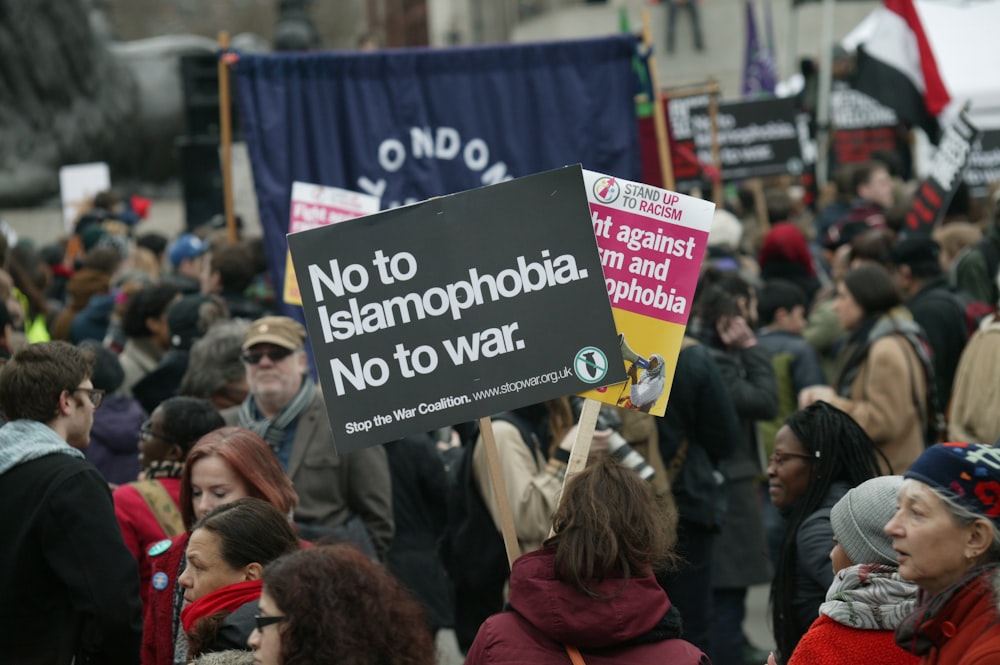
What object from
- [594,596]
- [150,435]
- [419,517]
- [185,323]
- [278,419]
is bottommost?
[419,517]

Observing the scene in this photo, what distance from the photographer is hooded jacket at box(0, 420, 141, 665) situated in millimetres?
4207

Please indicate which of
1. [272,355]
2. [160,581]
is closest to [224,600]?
[160,581]

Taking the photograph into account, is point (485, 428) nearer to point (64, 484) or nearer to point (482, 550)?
point (64, 484)

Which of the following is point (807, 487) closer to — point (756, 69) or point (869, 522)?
point (869, 522)

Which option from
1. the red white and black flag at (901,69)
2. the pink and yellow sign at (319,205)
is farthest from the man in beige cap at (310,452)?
the red white and black flag at (901,69)

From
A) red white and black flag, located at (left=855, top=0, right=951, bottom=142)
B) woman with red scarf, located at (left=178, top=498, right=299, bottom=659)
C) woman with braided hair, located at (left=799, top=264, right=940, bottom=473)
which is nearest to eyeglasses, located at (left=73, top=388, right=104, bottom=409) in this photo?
woman with red scarf, located at (left=178, top=498, right=299, bottom=659)

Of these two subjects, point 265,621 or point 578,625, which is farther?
point 578,625

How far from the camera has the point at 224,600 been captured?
11.8 ft

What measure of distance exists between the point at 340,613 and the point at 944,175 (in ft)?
22.5

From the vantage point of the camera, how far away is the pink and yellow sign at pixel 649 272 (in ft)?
13.6

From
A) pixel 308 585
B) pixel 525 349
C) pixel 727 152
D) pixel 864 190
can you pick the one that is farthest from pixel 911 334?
pixel 727 152

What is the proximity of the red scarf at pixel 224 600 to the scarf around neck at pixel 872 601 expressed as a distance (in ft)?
4.60

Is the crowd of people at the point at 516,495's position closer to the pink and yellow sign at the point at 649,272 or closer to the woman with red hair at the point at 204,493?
the woman with red hair at the point at 204,493

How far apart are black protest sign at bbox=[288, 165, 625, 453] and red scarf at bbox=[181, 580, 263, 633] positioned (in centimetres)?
43
